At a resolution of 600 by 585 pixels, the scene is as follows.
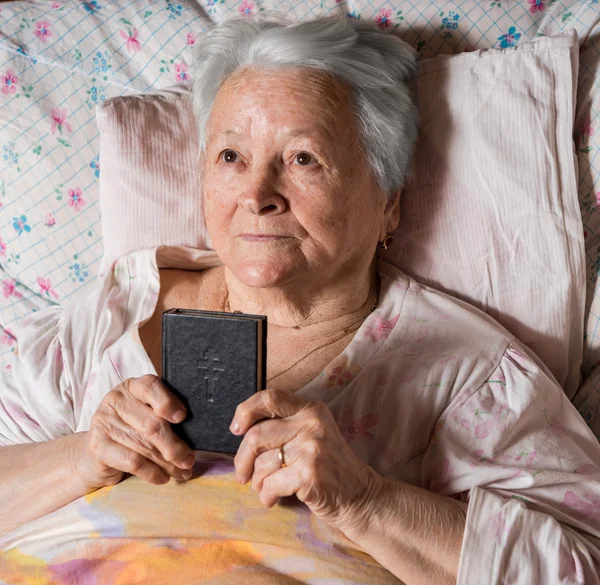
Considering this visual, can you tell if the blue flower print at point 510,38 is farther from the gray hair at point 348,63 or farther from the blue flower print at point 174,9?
the blue flower print at point 174,9

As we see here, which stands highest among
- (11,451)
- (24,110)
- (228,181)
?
(24,110)

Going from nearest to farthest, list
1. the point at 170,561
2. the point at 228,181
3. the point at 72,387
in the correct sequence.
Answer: the point at 170,561, the point at 228,181, the point at 72,387

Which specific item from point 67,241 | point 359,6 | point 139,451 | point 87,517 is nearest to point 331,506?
point 139,451

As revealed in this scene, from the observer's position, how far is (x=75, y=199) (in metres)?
1.65

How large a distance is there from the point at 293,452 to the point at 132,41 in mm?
1137

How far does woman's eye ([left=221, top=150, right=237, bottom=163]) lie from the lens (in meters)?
1.25

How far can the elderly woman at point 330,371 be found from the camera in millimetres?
1020

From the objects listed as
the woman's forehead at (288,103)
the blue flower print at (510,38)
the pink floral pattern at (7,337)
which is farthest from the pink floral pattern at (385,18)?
the pink floral pattern at (7,337)

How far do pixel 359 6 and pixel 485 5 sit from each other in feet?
0.87

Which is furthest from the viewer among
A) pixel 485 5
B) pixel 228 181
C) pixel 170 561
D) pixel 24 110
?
pixel 24 110

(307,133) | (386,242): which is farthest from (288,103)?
(386,242)

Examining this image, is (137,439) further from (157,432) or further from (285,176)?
(285,176)

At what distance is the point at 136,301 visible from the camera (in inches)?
56.3

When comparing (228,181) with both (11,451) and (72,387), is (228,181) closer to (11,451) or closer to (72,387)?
(72,387)
